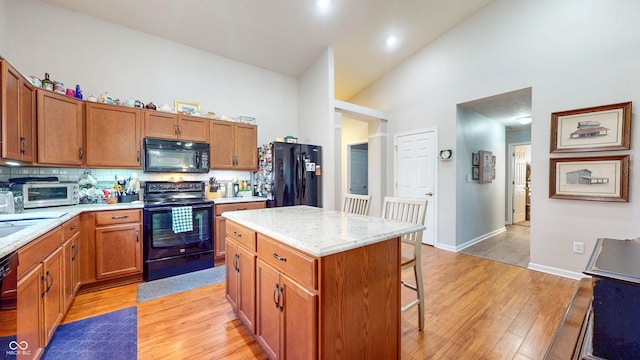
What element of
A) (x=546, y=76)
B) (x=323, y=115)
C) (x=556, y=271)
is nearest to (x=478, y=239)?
(x=556, y=271)

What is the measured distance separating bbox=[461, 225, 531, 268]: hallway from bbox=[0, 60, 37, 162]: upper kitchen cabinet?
17.6ft

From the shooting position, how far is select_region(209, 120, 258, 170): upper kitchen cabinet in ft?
11.7

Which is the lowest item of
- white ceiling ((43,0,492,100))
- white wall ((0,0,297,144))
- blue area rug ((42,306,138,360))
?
blue area rug ((42,306,138,360))

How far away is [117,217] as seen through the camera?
2.65m

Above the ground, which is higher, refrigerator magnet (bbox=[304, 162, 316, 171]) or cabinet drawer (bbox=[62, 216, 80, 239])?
refrigerator magnet (bbox=[304, 162, 316, 171])

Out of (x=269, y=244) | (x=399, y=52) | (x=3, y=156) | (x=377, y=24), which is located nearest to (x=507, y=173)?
(x=399, y=52)

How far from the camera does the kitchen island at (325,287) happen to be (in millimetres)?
1168

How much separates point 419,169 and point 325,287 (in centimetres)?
383

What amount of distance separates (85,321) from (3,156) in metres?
1.44

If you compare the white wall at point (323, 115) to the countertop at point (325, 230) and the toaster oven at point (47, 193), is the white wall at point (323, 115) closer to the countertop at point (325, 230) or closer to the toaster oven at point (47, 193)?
the countertop at point (325, 230)

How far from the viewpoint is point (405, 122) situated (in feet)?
15.3

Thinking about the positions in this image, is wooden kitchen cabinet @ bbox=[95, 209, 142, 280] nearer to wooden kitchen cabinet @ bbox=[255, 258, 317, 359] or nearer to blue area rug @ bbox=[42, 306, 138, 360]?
blue area rug @ bbox=[42, 306, 138, 360]

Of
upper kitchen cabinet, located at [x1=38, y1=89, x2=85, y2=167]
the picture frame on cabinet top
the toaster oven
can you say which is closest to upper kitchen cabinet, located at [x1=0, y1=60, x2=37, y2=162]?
upper kitchen cabinet, located at [x1=38, y1=89, x2=85, y2=167]

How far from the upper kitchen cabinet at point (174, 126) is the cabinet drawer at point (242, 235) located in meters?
1.81
